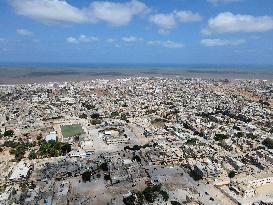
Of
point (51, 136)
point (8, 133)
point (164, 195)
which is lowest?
point (164, 195)

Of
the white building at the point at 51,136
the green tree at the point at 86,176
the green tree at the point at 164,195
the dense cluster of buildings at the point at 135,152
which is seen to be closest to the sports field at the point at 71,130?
the dense cluster of buildings at the point at 135,152

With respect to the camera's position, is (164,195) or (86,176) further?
(86,176)

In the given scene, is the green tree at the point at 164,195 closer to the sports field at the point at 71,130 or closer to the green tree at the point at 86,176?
the green tree at the point at 86,176

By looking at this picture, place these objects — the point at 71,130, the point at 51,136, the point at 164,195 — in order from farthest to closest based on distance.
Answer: the point at 71,130 < the point at 51,136 < the point at 164,195

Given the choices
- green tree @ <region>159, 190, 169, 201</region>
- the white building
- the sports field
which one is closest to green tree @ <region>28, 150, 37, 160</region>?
the white building

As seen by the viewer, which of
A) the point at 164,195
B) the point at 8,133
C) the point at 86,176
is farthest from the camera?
the point at 8,133

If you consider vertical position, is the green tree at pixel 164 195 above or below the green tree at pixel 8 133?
below

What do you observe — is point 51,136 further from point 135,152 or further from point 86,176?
point 86,176

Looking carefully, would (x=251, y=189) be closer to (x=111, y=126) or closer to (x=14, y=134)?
(x=111, y=126)

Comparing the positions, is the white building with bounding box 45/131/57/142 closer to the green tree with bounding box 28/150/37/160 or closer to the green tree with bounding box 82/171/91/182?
the green tree with bounding box 28/150/37/160

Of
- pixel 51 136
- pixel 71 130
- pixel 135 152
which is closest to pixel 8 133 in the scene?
pixel 51 136
